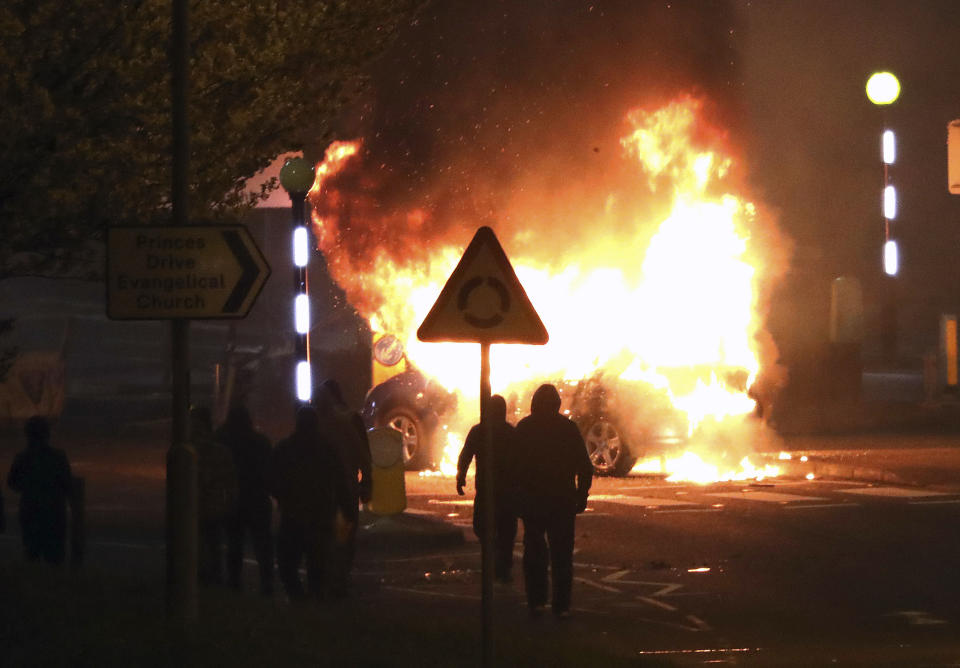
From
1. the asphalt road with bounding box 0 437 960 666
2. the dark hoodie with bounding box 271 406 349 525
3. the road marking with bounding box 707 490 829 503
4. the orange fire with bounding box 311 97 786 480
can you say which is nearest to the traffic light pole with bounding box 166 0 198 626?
the dark hoodie with bounding box 271 406 349 525

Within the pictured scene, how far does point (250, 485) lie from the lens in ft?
42.6

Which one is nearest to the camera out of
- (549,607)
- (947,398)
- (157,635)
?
(157,635)

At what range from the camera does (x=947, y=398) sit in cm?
3591

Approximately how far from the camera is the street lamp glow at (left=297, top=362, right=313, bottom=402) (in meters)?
16.0

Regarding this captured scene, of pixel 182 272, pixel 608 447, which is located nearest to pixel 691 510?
pixel 608 447

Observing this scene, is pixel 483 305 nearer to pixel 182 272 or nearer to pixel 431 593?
pixel 182 272

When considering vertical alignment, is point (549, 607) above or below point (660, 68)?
below

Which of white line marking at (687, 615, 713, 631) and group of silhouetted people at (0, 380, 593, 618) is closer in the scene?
white line marking at (687, 615, 713, 631)

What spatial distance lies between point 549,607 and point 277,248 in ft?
134

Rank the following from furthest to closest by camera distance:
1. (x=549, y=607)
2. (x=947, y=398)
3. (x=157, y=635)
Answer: (x=947, y=398)
(x=549, y=607)
(x=157, y=635)

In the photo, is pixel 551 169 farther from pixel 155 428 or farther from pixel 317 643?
pixel 317 643

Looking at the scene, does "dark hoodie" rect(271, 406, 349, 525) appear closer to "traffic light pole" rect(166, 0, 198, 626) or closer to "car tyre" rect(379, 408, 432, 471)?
"traffic light pole" rect(166, 0, 198, 626)

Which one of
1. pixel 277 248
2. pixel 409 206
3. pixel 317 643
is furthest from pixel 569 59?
pixel 277 248

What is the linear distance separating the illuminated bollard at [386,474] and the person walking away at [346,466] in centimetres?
268
